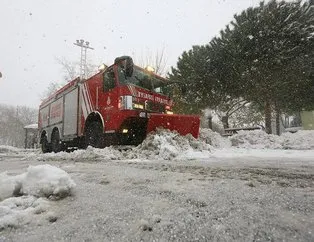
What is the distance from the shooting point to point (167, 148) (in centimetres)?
644

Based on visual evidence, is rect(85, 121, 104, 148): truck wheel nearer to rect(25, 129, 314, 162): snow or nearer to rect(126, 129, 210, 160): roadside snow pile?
rect(25, 129, 314, 162): snow

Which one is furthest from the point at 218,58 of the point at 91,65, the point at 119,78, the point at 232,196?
the point at 91,65

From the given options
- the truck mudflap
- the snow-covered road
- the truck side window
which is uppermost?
the truck side window

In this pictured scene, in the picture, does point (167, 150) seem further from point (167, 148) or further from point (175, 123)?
point (175, 123)

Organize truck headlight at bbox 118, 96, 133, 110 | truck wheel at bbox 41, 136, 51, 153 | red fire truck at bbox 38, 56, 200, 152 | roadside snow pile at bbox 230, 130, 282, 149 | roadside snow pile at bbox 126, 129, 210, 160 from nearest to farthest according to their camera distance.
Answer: roadside snow pile at bbox 126, 129, 210, 160 → truck headlight at bbox 118, 96, 133, 110 → red fire truck at bbox 38, 56, 200, 152 → roadside snow pile at bbox 230, 130, 282, 149 → truck wheel at bbox 41, 136, 51, 153

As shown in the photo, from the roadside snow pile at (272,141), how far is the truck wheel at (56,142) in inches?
265

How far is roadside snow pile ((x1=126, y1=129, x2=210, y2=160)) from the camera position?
6.34m

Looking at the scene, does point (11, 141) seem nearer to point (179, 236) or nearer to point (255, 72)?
point (255, 72)

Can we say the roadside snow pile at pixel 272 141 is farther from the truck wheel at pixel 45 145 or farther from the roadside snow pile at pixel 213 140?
the truck wheel at pixel 45 145

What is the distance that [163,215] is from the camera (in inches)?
67.1

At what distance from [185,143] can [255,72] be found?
12.8 meters

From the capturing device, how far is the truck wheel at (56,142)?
11.9 meters

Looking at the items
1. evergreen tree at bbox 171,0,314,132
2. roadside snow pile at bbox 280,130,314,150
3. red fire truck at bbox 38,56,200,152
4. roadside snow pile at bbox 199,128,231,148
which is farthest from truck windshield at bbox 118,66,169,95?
evergreen tree at bbox 171,0,314,132

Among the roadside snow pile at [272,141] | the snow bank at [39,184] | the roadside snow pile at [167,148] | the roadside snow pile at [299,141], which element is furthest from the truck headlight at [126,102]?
the roadside snow pile at [299,141]
